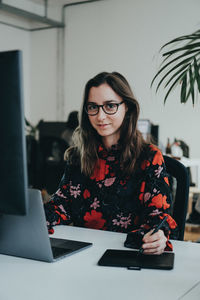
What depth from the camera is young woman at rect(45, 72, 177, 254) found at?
4.75 ft

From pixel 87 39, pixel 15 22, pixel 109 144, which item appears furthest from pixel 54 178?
pixel 15 22

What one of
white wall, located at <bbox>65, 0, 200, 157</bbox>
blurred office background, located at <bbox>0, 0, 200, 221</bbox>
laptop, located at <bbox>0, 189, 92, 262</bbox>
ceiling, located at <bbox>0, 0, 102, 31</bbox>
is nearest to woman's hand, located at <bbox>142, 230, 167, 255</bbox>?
laptop, located at <bbox>0, 189, 92, 262</bbox>

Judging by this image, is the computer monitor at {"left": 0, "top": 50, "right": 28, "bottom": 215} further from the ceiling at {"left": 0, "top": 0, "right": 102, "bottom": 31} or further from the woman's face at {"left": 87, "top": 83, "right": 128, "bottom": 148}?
the ceiling at {"left": 0, "top": 0, "right": 102, "bottom": 31}

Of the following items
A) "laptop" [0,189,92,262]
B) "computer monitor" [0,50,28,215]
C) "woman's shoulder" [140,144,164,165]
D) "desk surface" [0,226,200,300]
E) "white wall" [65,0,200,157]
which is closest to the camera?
"computer monitor" [0,50,28,215]

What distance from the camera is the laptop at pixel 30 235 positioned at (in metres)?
0.94

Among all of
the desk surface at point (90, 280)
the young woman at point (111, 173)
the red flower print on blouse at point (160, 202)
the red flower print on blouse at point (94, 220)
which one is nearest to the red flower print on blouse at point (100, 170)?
the young woman at point (111, 173)

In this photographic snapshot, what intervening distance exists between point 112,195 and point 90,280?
62 cm

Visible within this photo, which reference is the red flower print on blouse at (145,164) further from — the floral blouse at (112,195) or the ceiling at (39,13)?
the ceiling at (39,13)

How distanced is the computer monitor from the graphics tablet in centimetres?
33

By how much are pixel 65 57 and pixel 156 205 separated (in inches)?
240

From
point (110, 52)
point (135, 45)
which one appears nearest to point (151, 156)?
point (135, 45)

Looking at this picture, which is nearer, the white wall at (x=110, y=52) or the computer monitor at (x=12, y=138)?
the computer monitor at (x=12, y=138)

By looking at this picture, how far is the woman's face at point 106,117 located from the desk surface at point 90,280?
524 millimetres

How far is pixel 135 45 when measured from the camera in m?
6.36
